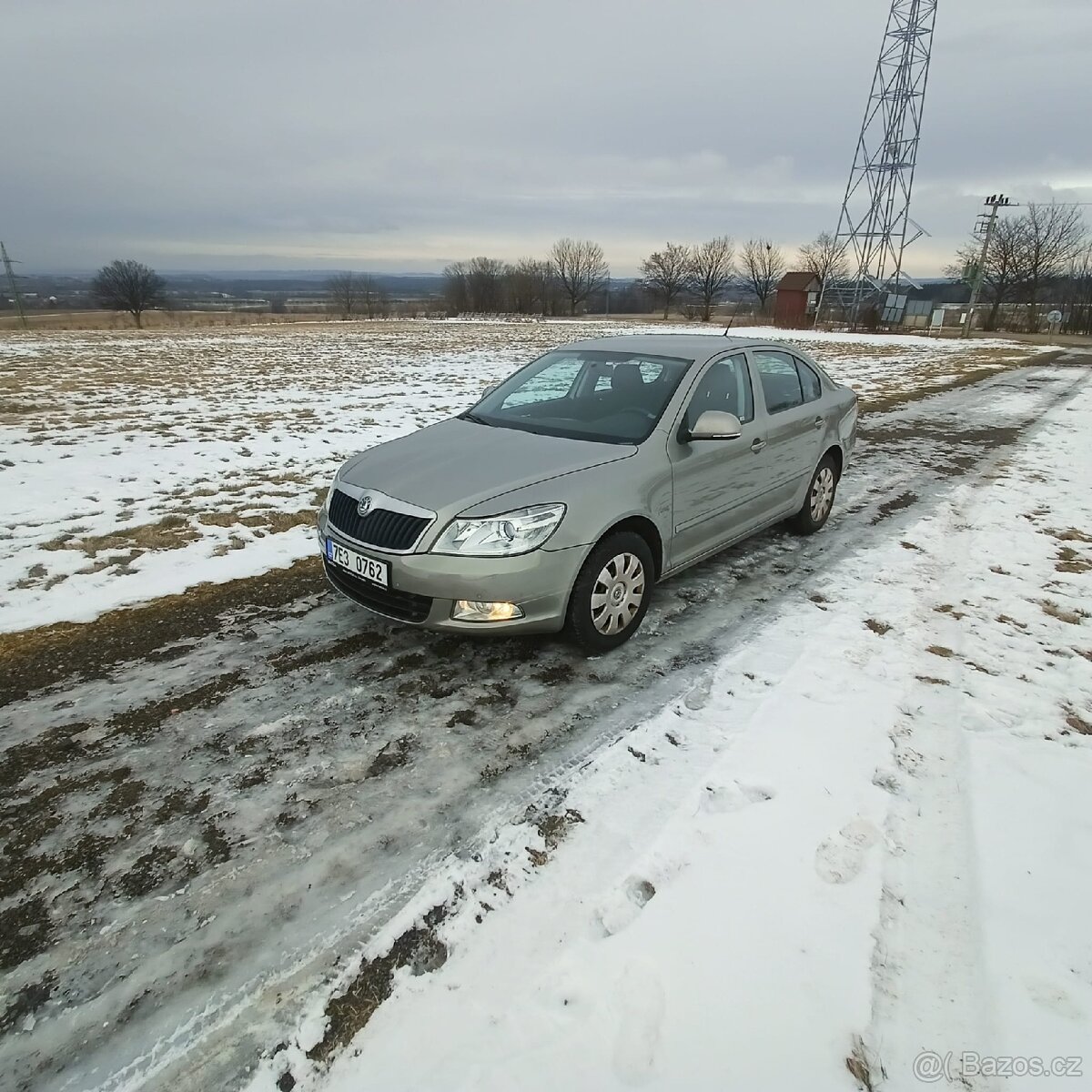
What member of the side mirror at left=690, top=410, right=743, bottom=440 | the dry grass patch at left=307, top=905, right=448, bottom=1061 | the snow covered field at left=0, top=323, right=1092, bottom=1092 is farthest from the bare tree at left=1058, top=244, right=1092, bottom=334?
the dry grass patch at left=307, top=905, right=448, bottom=1061

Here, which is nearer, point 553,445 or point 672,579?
point 553,445

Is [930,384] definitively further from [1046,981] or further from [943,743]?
[1046,981]

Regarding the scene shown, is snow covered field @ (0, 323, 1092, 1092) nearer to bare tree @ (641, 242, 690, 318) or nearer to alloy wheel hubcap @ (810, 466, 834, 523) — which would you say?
alloy wheel hubcap @ (810, 466, 834, 523)

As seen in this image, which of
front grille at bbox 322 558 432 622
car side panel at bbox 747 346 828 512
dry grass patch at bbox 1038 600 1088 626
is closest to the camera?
front grille at bbox 322 558 432 622

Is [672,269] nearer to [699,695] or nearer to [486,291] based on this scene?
[486,291]

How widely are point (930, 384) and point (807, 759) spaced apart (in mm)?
16774

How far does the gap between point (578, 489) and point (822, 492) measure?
316cm

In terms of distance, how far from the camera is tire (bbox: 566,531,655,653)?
11.5ft

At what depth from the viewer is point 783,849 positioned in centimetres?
242

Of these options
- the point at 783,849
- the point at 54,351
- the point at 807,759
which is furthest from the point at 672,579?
the point at 54,351

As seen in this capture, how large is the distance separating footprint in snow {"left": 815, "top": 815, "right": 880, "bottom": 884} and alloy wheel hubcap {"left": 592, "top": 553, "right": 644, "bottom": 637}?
1.54 m

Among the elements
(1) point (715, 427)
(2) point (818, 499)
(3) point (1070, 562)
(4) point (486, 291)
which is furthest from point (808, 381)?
(4) point (486, 291)

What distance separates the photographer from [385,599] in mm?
3475

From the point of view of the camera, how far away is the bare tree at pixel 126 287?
67.5 metres
